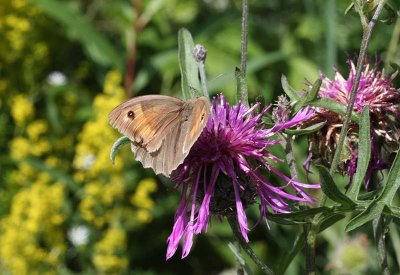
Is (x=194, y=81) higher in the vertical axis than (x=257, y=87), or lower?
higher

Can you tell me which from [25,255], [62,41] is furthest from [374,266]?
[62,41]

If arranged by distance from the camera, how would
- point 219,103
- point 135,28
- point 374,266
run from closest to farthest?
point 219,103, point 374,266, point 135,28

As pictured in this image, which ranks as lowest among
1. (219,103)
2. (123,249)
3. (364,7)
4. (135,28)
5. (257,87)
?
(123,249)

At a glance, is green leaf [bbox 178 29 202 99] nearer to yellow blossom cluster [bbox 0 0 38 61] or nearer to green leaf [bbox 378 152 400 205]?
green leaf [bbox 378 152 400 205]

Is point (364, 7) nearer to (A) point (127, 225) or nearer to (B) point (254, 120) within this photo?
(B) point (254, 120)

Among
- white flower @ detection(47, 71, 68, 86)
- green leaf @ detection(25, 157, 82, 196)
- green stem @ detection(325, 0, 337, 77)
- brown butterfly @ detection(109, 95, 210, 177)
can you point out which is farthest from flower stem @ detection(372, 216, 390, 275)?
white flower @ detection(47, 71, 68, 86)

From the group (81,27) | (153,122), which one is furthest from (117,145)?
(81,27)

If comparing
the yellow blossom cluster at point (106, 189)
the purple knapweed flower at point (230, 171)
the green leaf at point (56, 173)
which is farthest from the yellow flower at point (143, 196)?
the purple knapweed flower at point (230, 171)

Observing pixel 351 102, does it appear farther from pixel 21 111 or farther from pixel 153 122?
pixel 21 111
